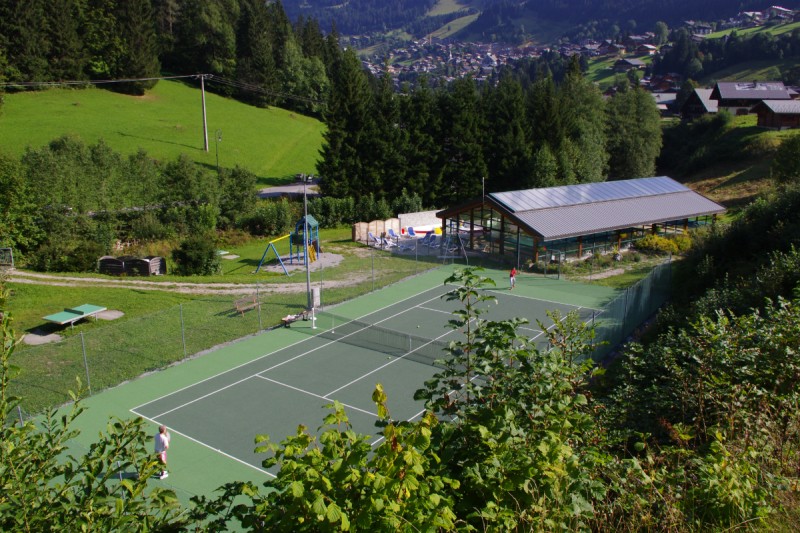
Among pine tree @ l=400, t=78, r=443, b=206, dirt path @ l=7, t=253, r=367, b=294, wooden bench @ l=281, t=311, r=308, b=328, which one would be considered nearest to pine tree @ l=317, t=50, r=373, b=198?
pine tree @ l=400, t=78, r=443, b=206

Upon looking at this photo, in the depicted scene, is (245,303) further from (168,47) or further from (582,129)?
(168,47)

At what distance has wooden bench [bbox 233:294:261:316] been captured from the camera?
25817 mm

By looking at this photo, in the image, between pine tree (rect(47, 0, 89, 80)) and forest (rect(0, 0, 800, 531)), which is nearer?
forest (rect(0, 0, 800, 531))

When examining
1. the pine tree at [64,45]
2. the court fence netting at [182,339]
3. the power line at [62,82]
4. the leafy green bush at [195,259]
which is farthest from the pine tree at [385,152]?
the pine tree at [64,45]

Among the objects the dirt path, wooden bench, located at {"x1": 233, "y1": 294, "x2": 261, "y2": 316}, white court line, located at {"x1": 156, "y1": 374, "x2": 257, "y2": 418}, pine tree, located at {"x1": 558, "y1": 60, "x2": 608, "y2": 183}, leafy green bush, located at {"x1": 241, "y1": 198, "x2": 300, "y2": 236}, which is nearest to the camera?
white court line, located at {"x1": 156, "y1": 374, "x2": 257, "y2": 418}

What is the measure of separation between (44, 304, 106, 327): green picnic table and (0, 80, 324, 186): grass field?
3382 cm

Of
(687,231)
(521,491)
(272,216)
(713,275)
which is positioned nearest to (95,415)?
(521,491)

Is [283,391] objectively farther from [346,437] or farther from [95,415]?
[346,437]

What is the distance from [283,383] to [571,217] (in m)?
21.4

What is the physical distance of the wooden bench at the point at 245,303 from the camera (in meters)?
25.8

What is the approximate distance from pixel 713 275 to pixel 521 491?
840 inches

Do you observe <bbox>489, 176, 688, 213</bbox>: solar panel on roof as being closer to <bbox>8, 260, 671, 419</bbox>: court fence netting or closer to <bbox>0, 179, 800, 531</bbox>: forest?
<bbox>8, 260, 671, 419</bbox>: court fence netting

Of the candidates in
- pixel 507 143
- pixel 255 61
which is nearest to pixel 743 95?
pixel 507 143

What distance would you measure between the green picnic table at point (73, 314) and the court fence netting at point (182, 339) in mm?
1180
